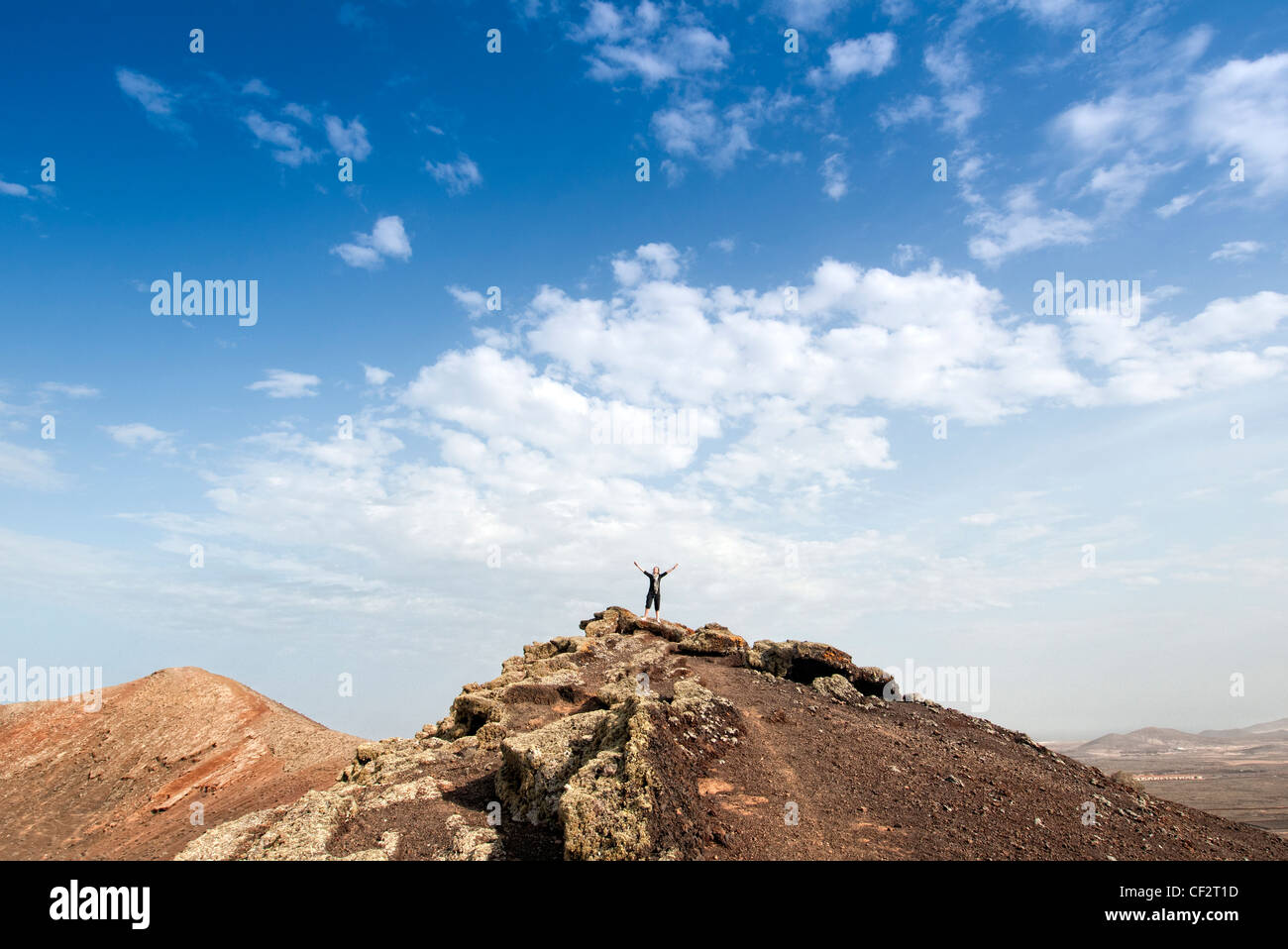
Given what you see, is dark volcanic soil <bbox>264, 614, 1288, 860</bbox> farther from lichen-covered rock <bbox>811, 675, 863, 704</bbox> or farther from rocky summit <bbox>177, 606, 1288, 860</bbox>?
lichen-covered rock <bbox>811, 675, 863, 704</bbox>

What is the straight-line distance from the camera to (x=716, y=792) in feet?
45.2

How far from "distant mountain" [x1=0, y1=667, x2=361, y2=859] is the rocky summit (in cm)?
794

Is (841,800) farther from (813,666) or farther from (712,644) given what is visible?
(712,644)

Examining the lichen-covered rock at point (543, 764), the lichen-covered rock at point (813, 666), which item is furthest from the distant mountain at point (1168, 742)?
the lichen-covered rock at point (543, 764)

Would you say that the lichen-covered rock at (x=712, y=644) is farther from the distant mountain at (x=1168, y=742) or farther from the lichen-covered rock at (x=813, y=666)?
the distant mountain at (x=1168, y=742)

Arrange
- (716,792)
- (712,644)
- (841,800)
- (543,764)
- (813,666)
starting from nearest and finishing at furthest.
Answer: (716,792)
(841,800)
(543,764)
(813,666)
(712,644)

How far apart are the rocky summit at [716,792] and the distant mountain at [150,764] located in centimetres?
794

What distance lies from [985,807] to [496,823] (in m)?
11.1

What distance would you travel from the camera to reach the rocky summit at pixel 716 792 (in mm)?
12562

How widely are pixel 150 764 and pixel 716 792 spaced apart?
2769cm

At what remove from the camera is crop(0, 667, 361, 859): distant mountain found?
24.3 metres

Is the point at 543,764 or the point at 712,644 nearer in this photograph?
the point at 543,764

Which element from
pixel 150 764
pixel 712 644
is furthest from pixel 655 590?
pixel 150 764

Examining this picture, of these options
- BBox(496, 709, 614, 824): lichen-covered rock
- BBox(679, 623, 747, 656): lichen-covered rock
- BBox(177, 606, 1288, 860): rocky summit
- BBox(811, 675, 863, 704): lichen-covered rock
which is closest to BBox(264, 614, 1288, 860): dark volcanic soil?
BBox(177, 606, 1288, 860): rocky summit
